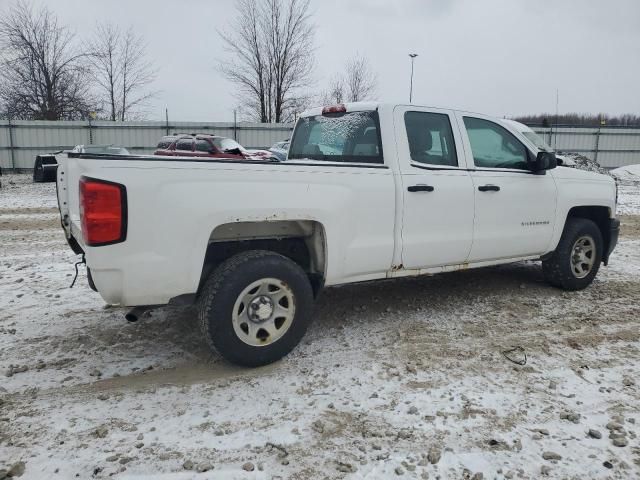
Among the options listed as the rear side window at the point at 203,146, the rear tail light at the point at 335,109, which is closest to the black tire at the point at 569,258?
the rear tail light at the point at 335,109

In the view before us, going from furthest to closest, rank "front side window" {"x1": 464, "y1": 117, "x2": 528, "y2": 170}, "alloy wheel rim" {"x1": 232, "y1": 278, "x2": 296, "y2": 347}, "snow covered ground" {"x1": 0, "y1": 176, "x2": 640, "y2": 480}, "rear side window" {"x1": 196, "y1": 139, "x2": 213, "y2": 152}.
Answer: "rear side window" {"x1": 196, "y1": 139, "x2": 213, "y2": 152} → "front side window" {"x1": 464, "y1": 117, "x2": 528, "y2": 170} → "alloy wheel rim" {"x1": 232, "y1": 278, "x2": 296, "y2": 347} → "snow covered ground" {"x1": 0, "y1": 176, "x2": 640, "y2": 480}

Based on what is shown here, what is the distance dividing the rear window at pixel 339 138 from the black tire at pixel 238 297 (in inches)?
49.4

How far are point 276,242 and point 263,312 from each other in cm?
67

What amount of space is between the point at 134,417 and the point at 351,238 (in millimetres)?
1878

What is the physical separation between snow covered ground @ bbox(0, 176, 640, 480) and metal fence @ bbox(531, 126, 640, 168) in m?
25.1

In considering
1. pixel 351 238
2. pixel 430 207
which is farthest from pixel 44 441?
pixel 430 207

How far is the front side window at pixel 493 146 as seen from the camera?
181 inches

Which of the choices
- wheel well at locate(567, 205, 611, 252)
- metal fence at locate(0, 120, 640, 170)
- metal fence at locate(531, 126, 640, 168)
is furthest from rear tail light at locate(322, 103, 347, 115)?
metal fence at locate(531, 126, 640, 168)

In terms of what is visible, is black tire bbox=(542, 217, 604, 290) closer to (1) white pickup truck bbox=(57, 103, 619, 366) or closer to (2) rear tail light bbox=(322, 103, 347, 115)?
(1) white pickup truck bbox=(57, 103, 619, 366)

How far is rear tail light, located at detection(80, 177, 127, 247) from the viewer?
289 cm

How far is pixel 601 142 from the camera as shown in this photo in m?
27.9

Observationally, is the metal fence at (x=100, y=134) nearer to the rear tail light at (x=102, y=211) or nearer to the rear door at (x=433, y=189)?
the rear door at (x=433, y=189)

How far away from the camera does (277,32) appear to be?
100 feet

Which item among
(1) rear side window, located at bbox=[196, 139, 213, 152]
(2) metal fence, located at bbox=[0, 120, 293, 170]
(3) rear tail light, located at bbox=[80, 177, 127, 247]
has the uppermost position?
(2) metal fence, located at bbox=[0, 120, 293, 170]
